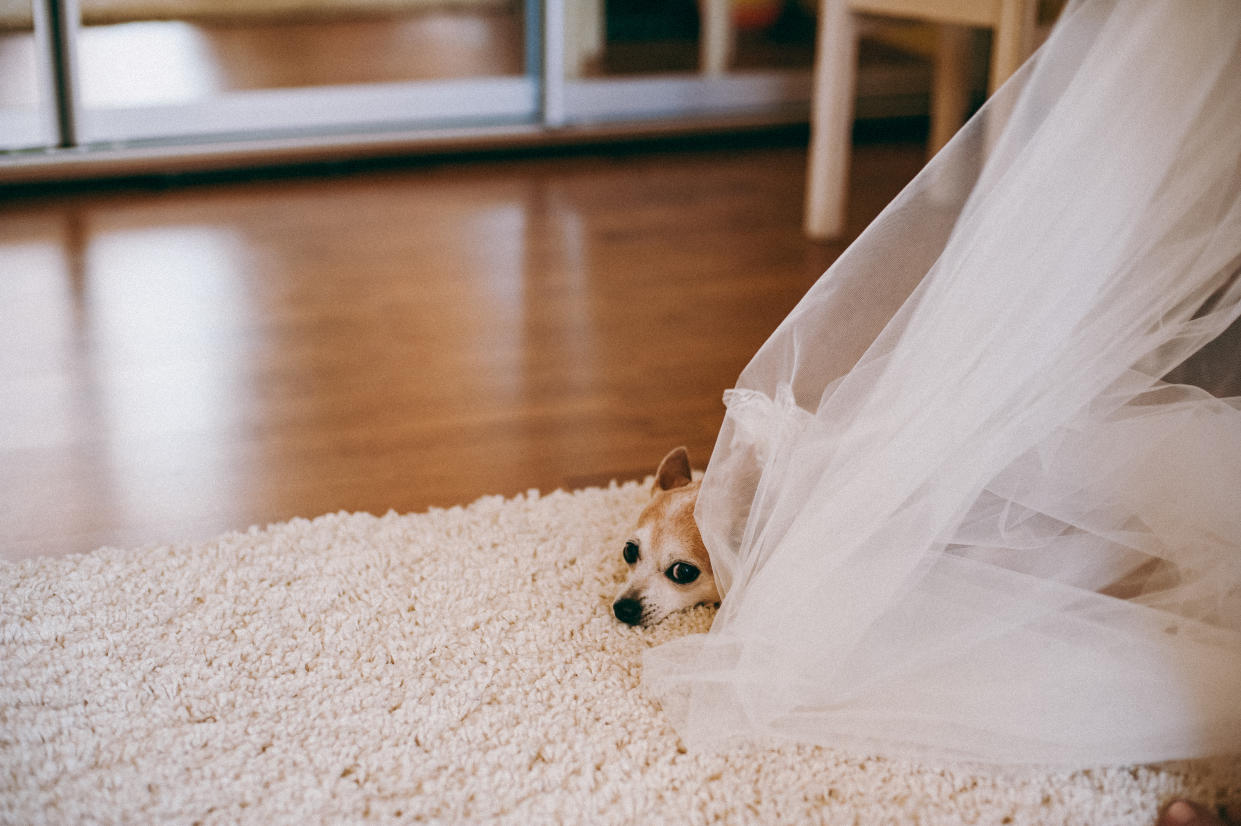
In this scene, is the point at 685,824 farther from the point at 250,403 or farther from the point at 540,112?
the point at 540,112

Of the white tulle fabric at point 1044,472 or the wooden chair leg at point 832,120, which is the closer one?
the white tulle fabric at point 1044,472

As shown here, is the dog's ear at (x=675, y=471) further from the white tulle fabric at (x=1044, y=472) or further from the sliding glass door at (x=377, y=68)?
the sliding glass door at (x=377, y=68)

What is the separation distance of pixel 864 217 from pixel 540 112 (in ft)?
3.24

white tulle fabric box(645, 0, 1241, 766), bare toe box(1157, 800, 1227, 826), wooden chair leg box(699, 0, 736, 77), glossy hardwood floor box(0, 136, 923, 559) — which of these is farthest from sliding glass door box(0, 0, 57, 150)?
bare toe box(1157, 800, 1227, 826)

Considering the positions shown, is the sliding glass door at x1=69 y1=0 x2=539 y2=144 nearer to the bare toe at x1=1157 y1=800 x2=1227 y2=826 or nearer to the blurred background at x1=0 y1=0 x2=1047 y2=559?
the blurred background at x1=0 y1=0 x2=1047 y2=559

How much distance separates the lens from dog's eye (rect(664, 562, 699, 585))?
44.9 inches

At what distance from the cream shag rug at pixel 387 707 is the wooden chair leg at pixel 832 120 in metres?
1.28

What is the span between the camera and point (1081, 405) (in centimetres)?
96

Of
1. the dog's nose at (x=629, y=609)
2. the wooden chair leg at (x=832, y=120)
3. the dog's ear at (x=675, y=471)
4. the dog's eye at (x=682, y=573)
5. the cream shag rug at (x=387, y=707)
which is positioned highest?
the wooden chair leg at (x=832, y=120)

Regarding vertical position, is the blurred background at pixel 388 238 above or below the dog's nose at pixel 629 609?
above

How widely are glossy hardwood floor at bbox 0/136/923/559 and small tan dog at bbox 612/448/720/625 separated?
Answer: 0.99 feet

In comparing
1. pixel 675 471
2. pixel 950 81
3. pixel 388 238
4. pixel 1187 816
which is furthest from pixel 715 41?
pixel 1187 816

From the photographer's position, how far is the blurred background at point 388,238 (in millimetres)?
1517

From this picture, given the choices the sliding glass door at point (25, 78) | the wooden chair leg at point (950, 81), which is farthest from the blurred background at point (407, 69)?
the wooden chair leg at point (950, 81)
